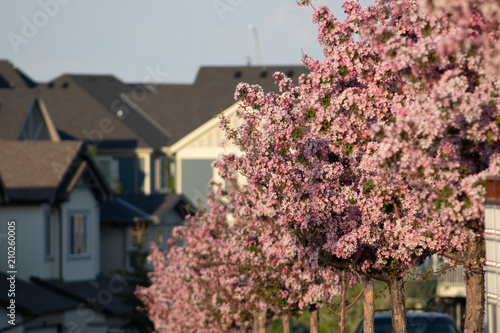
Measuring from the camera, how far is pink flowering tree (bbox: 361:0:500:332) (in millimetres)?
8625

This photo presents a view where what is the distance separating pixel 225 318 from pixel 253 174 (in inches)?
446

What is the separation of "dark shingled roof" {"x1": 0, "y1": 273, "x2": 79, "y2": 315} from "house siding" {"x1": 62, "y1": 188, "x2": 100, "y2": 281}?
309 centimetres

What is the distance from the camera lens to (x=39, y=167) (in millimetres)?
34750

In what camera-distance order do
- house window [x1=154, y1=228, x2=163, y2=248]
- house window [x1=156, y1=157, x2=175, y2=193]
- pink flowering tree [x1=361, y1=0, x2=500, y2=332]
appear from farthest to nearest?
1. house window [x1=156, y1=157, x2=175, y2=193]
2. house window [x1=154, y1=228, x2=163, y2=248]
3. pink flowering tree [x1=361, y1=0, x2=500, y2=332]

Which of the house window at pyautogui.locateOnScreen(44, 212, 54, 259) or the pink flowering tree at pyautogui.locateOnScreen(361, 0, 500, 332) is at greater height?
the pink flowering tree at pyautogui.locateOnScreen(361, 0, 500, 332)

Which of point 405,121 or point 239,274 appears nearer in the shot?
point 405,121

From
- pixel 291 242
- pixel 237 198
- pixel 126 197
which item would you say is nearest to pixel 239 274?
pixel 237 198

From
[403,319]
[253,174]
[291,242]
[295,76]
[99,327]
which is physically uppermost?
[295,76]

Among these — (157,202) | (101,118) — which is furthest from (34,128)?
(101,118)

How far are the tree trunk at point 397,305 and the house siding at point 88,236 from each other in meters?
23.8

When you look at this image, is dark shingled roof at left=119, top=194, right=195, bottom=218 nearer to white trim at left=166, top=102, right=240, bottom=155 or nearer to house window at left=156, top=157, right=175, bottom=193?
white trim at left=166, top=102, right=240, bottom=155

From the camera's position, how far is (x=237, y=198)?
21.1 metres

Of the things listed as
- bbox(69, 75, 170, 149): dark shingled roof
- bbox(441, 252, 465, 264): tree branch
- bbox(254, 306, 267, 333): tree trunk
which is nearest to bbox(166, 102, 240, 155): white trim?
bbox(69, 75, 170, 149): dark shingled roof

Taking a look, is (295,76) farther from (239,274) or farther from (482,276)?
(482,276)
